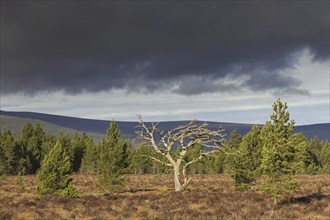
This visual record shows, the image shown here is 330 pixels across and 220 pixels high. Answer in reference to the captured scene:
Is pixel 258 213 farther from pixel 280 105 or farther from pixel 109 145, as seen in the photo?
pixel 109 145

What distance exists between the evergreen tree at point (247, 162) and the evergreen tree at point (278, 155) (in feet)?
38.3

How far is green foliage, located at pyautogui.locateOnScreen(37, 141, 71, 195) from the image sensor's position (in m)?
32.0

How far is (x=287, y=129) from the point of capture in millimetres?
25344

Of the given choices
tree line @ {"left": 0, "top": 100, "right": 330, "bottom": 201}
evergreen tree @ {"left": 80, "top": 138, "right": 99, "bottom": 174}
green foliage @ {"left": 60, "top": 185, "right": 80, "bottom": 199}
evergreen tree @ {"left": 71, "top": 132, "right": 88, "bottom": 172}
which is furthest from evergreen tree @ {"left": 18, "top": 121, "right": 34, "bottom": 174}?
green foliage @ {"left": 60, "top": 185, "right": 80, "bottom": 199}

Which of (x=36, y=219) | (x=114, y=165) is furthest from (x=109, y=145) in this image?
(x=36, y=219)

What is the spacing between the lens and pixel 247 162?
38.1 meters

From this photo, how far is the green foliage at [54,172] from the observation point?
3200 cm

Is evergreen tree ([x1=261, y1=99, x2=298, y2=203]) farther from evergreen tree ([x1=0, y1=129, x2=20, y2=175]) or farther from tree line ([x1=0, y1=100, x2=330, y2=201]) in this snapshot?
evergreen tree ([x1=0, y1=129, x2=20, y2=175])

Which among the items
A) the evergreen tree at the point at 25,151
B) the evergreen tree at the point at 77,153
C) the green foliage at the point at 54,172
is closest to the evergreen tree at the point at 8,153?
the evergreen tree at the point at 25,151

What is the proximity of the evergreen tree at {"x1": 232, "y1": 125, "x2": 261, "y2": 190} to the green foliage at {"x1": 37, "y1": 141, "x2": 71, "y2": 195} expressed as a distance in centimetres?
1673

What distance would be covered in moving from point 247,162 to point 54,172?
61.8 feet

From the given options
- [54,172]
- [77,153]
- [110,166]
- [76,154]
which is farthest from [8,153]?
[54,172]

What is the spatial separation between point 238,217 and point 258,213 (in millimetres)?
2198

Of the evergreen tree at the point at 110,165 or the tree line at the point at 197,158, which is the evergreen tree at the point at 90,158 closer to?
the tree line at the point at 197,158
